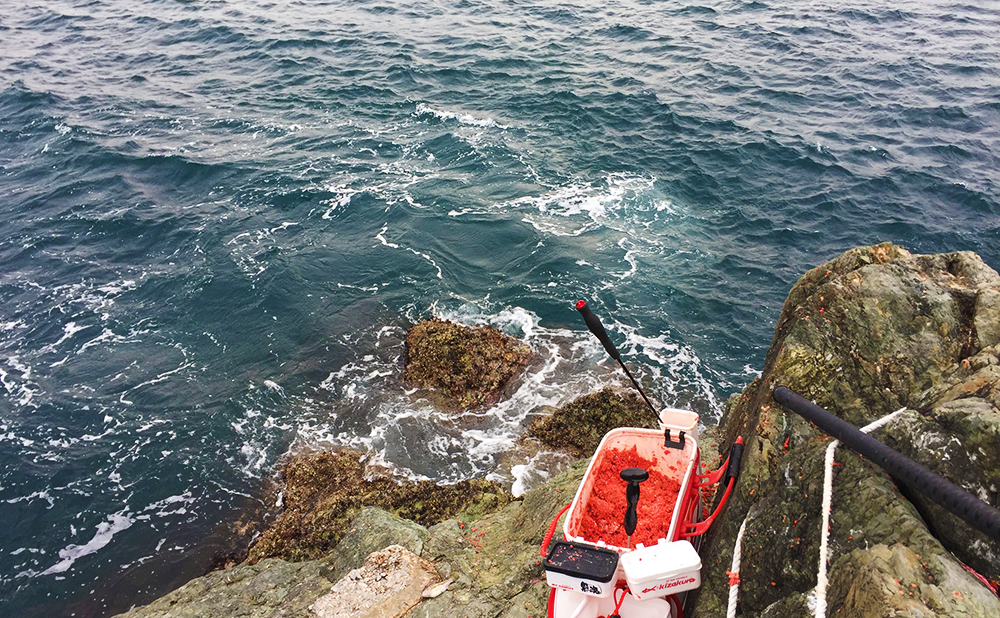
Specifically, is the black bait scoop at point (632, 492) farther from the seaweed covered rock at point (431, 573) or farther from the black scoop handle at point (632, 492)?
the seaweed covered rock at point (431, 573)

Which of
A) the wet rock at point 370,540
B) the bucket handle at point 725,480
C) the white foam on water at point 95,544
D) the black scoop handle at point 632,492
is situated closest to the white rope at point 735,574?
the bucket handle at point 725,480

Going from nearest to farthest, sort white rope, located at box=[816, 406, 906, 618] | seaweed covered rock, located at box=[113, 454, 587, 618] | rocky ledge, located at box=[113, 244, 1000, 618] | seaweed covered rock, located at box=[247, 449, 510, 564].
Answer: rocky ledge, located at box=[113, 244, 1000, 618], white rope, located at box=[816, 406, 906, 618], seaweed covered rock, located at box=[113, 454, 587, 618], seaweed covered rock, located at box=[247, 449, 510, 564]

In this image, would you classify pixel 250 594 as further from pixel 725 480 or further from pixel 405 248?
pixel 405 248

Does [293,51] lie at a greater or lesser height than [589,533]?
greater

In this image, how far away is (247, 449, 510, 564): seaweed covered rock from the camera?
12219 mm

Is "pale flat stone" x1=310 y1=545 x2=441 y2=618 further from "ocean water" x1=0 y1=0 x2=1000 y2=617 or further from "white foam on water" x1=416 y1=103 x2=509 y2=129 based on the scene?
"white foam on water" x1=416 y1=103 x2=509 y2=129

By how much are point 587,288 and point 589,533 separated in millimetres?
12826

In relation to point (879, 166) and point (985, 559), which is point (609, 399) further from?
point (879, 166)

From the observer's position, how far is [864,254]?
804 centimetres

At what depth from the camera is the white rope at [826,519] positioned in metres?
4.84

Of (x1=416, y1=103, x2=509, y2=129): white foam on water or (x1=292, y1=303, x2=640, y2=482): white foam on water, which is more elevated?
(x1=416, y1=103, x2=509, y2=129): white foam on water

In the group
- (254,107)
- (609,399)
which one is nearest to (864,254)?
(609,399)

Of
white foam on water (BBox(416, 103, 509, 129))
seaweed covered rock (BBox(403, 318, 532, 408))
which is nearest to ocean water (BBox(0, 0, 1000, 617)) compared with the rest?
white foam on water (BBox(416, 103, 509, 129))

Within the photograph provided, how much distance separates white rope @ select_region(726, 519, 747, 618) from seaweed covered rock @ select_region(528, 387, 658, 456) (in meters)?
7.95
